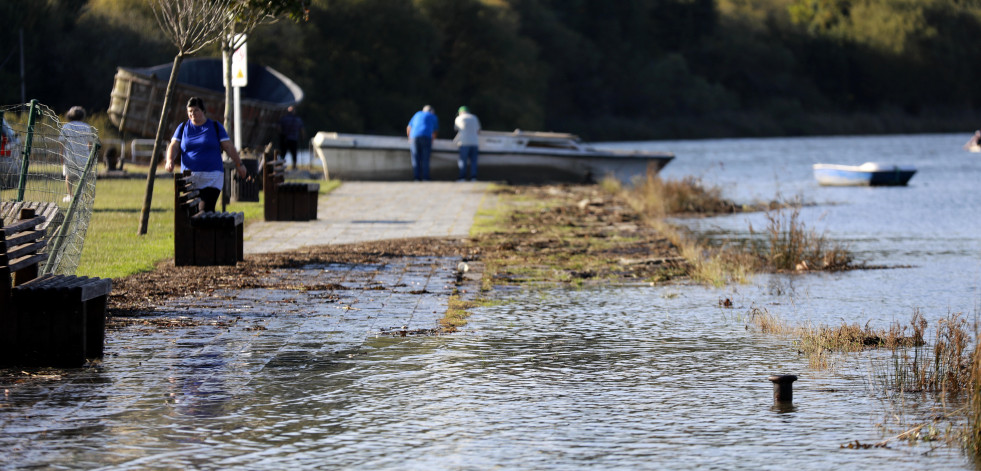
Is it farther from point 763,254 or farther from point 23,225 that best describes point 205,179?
point 763,254

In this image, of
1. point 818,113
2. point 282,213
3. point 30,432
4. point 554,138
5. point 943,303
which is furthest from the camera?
point 818,113

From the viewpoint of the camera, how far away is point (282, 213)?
1941 cm

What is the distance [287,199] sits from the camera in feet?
63.7

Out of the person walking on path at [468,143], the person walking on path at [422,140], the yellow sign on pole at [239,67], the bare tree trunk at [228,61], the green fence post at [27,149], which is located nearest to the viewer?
the green fence post at [27,149]

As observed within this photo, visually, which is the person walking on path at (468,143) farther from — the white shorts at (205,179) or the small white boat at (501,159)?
the white shorts at (205,179)

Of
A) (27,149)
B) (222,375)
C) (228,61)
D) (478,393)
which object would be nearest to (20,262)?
(222,375)

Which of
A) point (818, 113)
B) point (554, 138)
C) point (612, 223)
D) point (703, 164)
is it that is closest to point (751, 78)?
point (818, 113)

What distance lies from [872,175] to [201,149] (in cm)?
2801

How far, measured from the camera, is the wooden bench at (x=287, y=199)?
19.3 m

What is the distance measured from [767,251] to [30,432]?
12178 mm

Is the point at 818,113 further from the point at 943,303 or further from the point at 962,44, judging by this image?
the point at 943,303

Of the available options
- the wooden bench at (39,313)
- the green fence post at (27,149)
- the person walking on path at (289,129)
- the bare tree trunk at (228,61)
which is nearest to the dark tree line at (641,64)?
the person walking on path at (289,129)

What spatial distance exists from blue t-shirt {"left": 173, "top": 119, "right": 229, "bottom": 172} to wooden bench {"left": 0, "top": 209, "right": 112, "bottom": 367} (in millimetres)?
5439

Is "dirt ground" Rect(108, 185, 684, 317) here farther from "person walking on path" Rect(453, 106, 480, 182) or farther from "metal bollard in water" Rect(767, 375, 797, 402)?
"person walking on path" Rect(453, 106, 480, 182)
